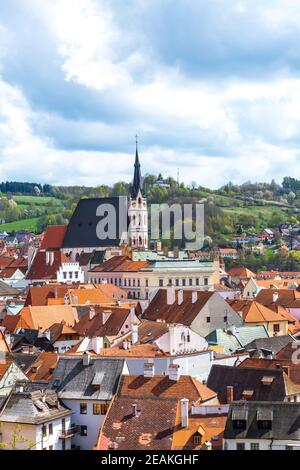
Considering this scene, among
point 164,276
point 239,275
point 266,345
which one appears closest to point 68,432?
point 266,345

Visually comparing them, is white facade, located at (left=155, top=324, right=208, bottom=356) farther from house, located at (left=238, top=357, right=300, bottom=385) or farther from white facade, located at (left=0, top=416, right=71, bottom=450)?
white facade, located at (left=0, top=416, right=71, bottom=450)

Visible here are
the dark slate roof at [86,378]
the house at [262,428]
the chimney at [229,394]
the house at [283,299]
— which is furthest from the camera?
the house at [283,299]

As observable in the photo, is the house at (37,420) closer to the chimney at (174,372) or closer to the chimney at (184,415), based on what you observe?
the chimney at (174,372)

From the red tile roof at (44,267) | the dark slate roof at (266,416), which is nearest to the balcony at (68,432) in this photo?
the dark slate roof at (266,416)

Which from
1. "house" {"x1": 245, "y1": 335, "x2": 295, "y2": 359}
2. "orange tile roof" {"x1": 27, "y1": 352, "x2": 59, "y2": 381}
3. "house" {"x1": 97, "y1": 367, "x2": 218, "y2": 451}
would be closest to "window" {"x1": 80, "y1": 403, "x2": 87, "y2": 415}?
"house" {"x1": 97, "y1": 367, "x2": 218, "y2": 451}

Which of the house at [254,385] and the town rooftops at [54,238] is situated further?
the town rooftops at [54,238]

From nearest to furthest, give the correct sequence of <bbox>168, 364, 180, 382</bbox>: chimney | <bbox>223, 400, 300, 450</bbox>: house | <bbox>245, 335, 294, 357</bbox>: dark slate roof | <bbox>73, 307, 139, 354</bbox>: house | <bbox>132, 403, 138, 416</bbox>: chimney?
<bbox>223, 400, 300, 450</bbox>: house
<bbox>132, 403, 138, 416</bbox>: chimney
<bbox>168, 364, 180, 382</bbox>: chimney
<bbox>245, 335, 294, 357</bbox>: dark slate roof
<bbox>73, 307, 139, 354</bbox>: house

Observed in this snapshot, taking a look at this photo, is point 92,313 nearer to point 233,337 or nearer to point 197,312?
point 197,312
